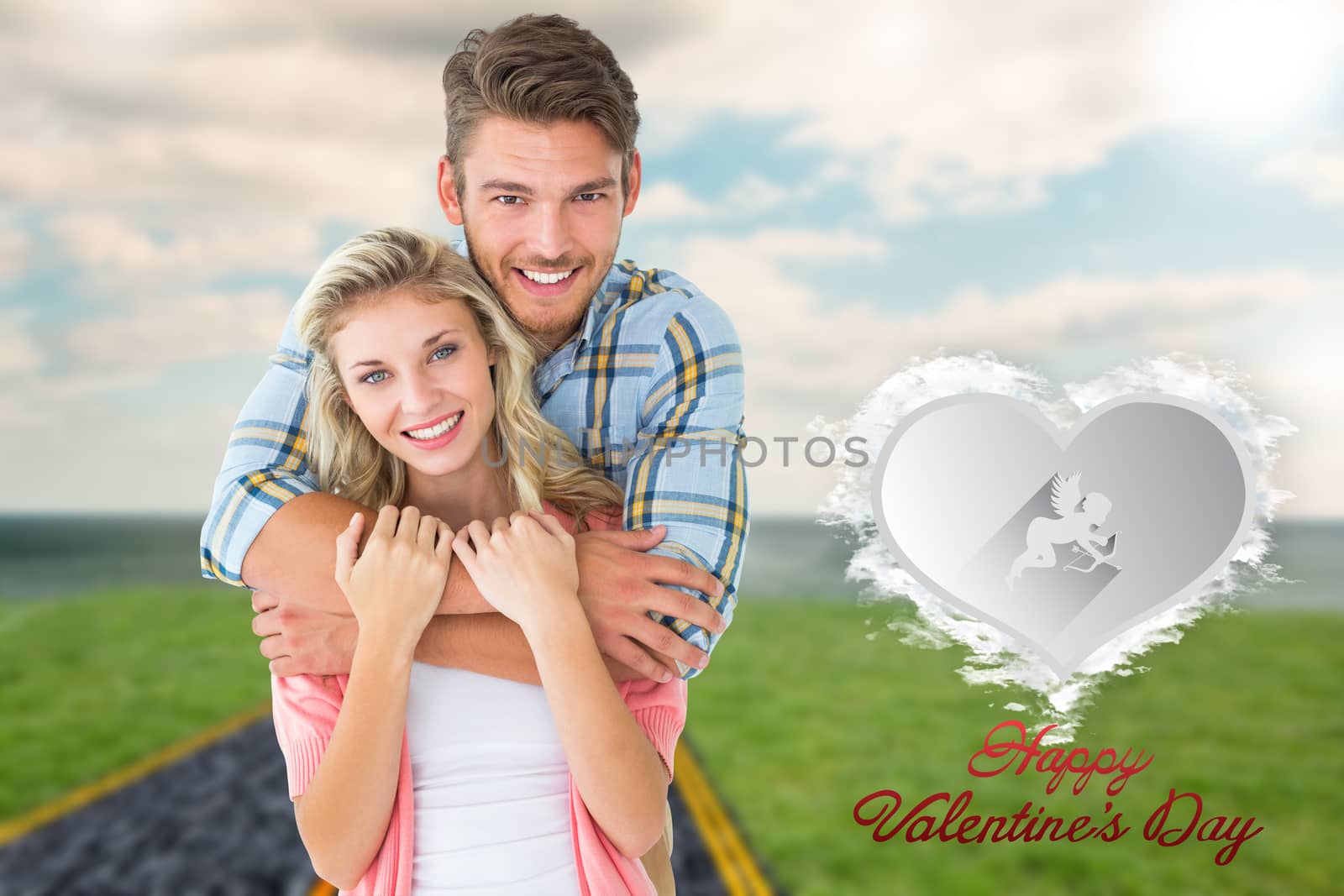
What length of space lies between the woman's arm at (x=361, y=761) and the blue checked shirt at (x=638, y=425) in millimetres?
455

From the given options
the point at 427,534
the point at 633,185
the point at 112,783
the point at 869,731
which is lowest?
the point at 869,731

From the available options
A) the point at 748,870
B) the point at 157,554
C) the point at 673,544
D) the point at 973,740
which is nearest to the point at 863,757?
the point at 973,740

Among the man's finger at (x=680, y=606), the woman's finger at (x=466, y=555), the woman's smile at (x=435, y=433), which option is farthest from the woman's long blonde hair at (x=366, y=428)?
the man's finger at (x=680, y=606)

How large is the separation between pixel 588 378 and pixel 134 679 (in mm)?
21116

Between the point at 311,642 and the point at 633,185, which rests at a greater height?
the point at 633,185

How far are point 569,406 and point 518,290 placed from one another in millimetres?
305

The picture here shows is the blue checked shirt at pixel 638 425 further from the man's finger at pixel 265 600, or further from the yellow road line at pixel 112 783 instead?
the yellow road line at pixel 112 783

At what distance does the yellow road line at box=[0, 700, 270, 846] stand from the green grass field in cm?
69

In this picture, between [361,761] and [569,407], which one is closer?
[361,761]

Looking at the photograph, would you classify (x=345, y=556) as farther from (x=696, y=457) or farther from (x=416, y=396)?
(x=696, y=457)

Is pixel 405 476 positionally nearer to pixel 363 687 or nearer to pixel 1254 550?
pixel 363 687

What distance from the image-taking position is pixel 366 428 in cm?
228

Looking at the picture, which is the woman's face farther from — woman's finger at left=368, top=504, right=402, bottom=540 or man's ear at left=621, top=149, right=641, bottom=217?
man's ear at left=621, top=149, right=641, bottom=217

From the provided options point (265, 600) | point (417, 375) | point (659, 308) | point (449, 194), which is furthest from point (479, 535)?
point (449, 194)
